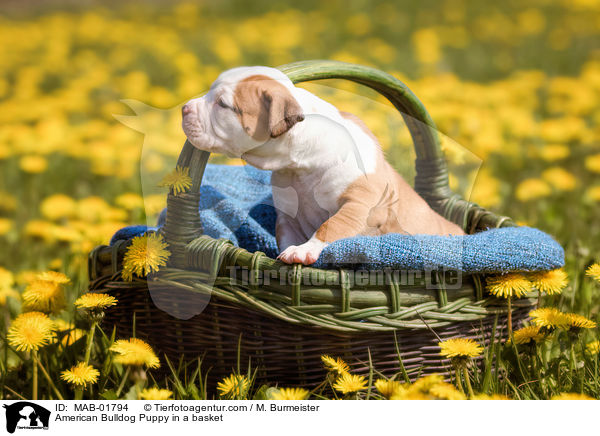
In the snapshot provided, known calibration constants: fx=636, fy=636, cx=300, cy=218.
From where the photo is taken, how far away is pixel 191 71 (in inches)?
176

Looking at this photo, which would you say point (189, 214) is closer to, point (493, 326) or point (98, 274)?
point (98, 274)

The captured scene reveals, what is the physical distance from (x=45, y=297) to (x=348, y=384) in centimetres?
73

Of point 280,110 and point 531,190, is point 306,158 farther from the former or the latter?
point 531,190

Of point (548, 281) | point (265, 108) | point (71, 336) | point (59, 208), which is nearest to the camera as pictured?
point (265, 108)

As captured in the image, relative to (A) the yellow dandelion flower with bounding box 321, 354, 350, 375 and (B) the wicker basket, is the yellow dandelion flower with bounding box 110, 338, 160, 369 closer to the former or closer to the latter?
(B) the wicker basket

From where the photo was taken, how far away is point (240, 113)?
1.36 metres

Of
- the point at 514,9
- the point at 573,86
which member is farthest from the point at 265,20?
the point at 573,86

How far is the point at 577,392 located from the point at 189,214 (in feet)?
→ 3.07

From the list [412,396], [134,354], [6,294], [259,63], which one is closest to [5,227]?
[6,294]

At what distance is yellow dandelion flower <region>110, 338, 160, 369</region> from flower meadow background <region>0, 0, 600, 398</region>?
0.03 metres

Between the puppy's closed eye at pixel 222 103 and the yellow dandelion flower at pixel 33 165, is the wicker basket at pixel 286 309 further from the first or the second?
the yellow dandelion flower at pixel 33 165

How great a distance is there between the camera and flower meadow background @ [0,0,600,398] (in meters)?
1.56

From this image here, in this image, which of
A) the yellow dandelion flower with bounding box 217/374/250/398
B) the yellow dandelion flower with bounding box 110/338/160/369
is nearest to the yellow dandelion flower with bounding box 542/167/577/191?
the yellow dandelion flower with bounding box 217/374/250/398
